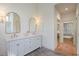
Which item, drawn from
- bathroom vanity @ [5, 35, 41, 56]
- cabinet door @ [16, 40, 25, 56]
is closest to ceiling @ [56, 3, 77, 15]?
bathroom vanity @ [5, 35, 41, 56]

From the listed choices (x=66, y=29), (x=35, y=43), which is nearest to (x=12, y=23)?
(x=35, y=43)

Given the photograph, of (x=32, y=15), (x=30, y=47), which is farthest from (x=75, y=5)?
(x=30, y=47)

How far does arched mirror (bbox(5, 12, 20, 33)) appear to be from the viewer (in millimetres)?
1813

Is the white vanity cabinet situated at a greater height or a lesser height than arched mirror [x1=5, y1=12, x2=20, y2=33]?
lesser

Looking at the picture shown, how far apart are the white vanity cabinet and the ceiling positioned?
627 mm

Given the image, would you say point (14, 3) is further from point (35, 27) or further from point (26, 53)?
point (26, 53)

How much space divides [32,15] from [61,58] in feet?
3.00

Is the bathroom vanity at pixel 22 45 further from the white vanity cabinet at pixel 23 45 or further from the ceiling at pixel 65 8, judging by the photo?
the ceiling at pixel 65 8

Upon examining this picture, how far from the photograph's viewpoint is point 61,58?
1849 mm

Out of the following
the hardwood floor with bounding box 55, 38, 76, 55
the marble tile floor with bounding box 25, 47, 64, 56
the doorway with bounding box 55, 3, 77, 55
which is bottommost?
the marble tile floor with bounding box 25, 47, 64, 56

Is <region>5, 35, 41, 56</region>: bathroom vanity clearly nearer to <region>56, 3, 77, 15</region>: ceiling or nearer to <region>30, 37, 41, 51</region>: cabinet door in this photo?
<region>30, 37, 41, 51</region>: cabinet door

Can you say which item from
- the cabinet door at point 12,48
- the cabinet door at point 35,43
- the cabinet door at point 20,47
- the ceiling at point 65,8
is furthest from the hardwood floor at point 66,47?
Answer: the cabinet door at point 12,48

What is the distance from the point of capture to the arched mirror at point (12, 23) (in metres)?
1.81

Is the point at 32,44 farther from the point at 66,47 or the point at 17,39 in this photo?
the point at 66,47
